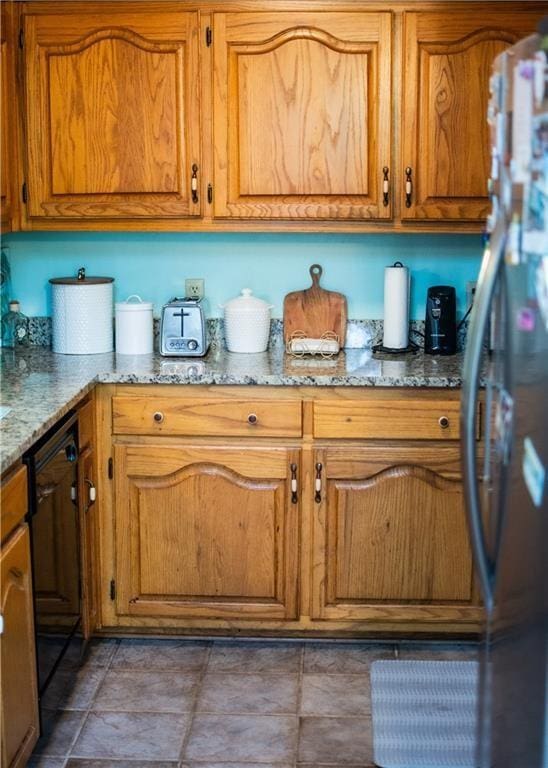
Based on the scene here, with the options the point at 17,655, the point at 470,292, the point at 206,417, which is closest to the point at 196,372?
the point at 206,417

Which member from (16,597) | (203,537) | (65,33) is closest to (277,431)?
(203,537)

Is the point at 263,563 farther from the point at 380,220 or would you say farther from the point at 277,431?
the point at 380,220

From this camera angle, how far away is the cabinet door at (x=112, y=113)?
338 cm

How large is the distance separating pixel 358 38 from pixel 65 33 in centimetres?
91

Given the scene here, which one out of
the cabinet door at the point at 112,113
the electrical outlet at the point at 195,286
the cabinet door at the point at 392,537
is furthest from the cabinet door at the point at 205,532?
the cabinet door at the point at 112,113

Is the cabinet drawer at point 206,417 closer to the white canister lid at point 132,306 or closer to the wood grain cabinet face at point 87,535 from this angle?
the wood grain cabinet face at point 87,535

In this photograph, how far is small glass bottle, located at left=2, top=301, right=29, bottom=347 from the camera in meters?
3.70

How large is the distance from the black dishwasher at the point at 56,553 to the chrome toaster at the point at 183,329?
564 mm

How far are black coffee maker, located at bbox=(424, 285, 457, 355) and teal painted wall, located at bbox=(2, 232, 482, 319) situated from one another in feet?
0.65

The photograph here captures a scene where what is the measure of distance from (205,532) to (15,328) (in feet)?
3.37

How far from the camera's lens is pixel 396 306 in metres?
3.59

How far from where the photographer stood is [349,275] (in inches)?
148

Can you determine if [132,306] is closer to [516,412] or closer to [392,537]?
[392,537]

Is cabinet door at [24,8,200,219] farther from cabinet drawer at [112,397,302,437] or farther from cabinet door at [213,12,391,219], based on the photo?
cabinet drawer at [112,397,302,437]
